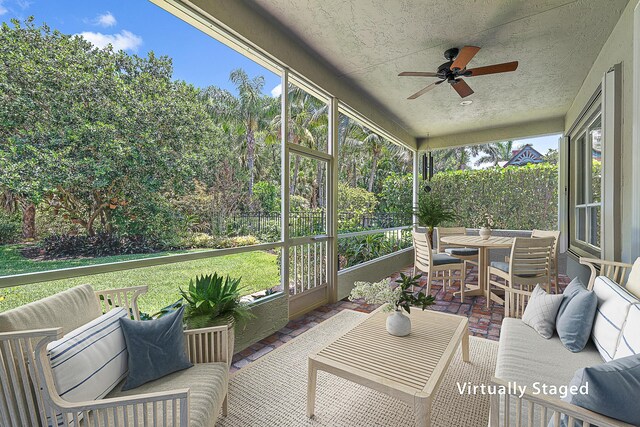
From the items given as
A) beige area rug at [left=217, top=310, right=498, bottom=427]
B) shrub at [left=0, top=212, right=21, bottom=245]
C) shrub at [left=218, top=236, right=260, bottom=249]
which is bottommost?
beige area rug at [left=217, top=310, right=498, bottom=427]

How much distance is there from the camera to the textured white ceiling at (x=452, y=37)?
2.36 m

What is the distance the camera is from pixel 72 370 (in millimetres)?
1097

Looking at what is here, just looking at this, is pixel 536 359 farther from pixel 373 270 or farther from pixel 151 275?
pixel 373 270

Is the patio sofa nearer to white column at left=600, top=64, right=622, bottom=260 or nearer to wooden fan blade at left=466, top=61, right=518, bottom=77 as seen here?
white column at left=600, top=64, right=622, bottom=260

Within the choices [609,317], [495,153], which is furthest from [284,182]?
[495,153]

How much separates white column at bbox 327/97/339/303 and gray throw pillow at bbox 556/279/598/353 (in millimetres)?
2275

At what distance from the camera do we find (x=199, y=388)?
132cm

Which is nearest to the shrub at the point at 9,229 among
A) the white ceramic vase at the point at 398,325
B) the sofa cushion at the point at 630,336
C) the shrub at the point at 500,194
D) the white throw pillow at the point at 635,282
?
the white ceramic vase at the point at 398,325

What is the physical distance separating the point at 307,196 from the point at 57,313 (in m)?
2.43

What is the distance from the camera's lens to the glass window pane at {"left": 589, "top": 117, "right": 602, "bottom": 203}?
11.0ft

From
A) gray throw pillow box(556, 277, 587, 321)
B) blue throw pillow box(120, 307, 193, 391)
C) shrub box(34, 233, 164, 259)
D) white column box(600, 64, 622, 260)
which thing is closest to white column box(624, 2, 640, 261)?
white column box(600, 64, 622, 260)

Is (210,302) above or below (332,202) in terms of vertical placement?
below

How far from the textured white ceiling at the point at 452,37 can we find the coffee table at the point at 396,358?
8.27 feet

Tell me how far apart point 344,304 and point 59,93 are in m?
3.26
